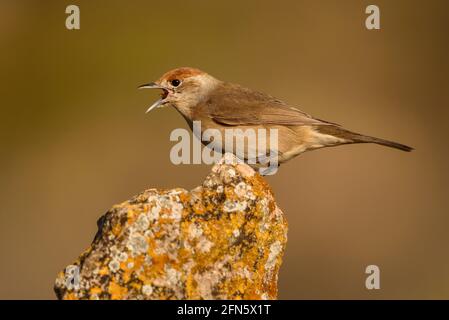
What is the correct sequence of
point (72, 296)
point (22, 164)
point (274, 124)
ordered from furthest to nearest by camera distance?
1. point (22, 164)
2. point (274, 124)
3. point (72, 296)

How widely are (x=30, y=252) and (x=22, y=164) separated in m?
3.20

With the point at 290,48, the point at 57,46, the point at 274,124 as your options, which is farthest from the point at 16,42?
the point at 274,124

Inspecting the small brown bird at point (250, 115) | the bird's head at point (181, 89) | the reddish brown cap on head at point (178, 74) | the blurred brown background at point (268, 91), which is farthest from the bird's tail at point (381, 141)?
the blurred brown background at point (268, 91)

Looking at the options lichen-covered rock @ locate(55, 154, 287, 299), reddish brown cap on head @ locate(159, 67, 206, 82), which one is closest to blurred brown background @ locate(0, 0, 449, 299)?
reddish brown cap on head @ locate(159, 67, 206, 82)

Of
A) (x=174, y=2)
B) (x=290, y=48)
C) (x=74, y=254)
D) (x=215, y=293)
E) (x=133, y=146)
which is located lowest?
(x=74, y=254)

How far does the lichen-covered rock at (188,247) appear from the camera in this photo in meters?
4.48

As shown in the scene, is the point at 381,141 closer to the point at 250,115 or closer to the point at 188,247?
the point at 250,115

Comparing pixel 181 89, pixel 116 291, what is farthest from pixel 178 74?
pixel 116 291

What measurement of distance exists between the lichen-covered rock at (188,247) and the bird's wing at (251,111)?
2700 millimetres

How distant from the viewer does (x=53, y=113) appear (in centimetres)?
1702

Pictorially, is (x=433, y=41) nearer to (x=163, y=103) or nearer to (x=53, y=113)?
(x=53, y=113)

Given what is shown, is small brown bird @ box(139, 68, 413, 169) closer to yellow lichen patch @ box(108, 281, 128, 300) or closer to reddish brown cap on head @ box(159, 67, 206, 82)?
reddish brown cap on head @ box(159, 67, 206, 82)

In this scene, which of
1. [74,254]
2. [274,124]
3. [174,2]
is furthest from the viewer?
[174,2]

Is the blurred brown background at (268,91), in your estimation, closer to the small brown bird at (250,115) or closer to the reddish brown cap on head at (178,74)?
the small brown bird at (250,115)
